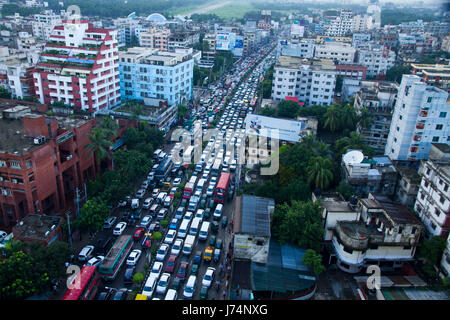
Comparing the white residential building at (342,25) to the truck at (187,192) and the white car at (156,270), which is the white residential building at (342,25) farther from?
the white car at (156,270)

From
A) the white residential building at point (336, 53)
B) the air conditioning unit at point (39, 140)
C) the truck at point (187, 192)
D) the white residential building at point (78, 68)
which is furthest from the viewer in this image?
the white residential building at point (336, 53)

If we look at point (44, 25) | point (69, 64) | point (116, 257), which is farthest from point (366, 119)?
point (44, 25)

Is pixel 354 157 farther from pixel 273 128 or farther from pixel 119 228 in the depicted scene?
pixel 119 228

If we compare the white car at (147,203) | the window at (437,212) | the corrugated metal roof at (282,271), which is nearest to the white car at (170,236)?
the white car at (147,203)

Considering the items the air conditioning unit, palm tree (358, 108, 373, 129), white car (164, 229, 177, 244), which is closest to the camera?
white car (164, 229, 177, 244)

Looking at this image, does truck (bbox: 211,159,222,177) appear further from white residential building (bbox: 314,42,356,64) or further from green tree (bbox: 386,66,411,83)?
green tree (bbox: 386,66,411,83)

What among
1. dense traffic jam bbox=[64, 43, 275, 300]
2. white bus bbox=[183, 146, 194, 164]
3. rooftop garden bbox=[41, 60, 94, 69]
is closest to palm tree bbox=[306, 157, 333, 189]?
dense traffic jam bbox=[64, 43, 275, 300]
